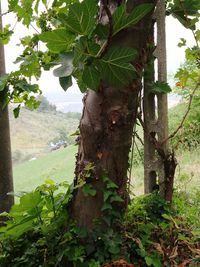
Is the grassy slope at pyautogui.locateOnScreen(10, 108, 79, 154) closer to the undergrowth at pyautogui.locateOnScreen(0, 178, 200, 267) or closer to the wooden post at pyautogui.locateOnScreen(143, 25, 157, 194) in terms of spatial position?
the wooden post at pyautogui.locateOnScreen(143, 25, 157, 194)

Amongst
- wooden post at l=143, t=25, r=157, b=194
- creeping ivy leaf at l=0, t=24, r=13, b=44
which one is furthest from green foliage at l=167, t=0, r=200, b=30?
creeping ivy leaf at l=0, t=24, r=13, b=44

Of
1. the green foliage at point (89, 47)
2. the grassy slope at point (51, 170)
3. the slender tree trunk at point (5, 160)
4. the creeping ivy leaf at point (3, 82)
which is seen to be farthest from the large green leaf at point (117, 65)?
the grassy slope at point (51, 170)

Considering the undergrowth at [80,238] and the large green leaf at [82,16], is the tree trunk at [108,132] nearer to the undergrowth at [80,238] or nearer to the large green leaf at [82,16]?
the undergrowth at [80,238]

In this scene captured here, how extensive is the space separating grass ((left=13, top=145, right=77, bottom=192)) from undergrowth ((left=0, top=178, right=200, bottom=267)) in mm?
560

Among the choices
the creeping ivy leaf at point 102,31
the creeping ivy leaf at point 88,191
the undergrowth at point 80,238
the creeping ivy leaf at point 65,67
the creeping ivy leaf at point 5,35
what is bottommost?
the undergrowth at point 80,238

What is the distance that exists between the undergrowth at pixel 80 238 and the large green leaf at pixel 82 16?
0.47 meters

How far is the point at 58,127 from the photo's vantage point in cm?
169

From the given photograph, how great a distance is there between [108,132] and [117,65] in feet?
0.96

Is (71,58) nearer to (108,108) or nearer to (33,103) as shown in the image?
(108,108)

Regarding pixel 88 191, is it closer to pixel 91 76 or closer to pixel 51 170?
pixel 91 76

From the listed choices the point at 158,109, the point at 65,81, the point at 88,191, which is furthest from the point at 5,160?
the point at 65,81

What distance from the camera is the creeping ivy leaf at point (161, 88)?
1172 mm

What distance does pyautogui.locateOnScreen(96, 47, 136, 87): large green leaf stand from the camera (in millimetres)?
599

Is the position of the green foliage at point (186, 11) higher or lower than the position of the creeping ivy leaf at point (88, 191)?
higher
